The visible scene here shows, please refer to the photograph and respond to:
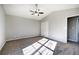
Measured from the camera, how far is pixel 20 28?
20.5ft

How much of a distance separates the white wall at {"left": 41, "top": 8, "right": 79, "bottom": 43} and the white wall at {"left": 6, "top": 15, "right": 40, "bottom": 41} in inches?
85.4

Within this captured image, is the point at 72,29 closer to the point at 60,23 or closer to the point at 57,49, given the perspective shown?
the point at 60,23

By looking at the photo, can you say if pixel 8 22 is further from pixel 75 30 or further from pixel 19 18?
pixel 75 30

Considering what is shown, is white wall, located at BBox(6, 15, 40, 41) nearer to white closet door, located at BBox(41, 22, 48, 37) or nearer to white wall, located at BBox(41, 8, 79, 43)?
white closet door, located at BBox(41, 22, 48, 37)

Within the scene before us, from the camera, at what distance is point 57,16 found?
529 cm

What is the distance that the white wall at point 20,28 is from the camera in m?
5.40

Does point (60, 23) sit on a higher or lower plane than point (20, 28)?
higher

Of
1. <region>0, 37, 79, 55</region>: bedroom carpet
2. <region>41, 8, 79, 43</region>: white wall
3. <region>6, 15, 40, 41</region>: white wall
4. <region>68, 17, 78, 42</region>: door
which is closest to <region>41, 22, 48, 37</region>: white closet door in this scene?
<region>6, 15, 40, 41</region>: white wall

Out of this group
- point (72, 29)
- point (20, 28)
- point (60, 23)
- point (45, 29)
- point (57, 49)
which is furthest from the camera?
point (45, 29)

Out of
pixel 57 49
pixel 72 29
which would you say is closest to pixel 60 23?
pixel 72 29

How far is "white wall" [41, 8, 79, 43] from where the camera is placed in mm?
4504

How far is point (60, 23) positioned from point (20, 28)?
128 inches

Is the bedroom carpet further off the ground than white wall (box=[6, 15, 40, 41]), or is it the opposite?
white wall (box=[6, 15, 40, 41])

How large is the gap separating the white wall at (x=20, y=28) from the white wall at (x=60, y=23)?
2.17 m
